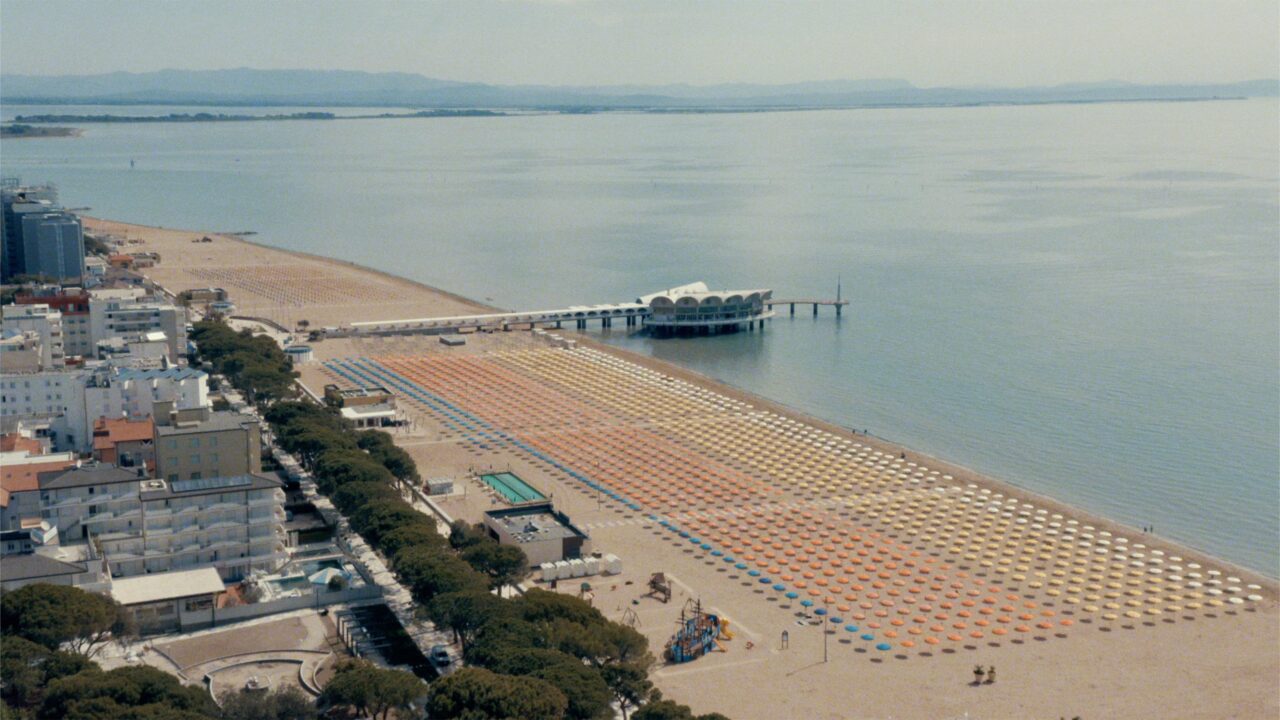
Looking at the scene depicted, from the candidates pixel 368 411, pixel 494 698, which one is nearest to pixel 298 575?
pixel 494 698

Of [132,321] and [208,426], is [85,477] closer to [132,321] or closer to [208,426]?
[208,426]

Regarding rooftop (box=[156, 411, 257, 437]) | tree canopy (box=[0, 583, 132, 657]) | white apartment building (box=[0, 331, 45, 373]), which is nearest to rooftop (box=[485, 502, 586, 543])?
rooftop (box=[156, 411, 257, 437])

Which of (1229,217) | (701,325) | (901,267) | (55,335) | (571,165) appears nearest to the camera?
(55,335)

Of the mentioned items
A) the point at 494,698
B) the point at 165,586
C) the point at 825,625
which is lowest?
the point at 825,625

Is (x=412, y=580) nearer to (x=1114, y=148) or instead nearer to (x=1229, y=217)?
(x=1229, y=217)

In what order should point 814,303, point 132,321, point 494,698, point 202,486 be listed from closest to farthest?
point 494,698 → point 202,486 → point 132,321 → point 814,303

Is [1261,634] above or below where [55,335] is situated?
below

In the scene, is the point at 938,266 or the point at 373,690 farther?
the point at 938,266

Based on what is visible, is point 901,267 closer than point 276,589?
No

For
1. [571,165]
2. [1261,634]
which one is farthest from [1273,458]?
[571,165]
